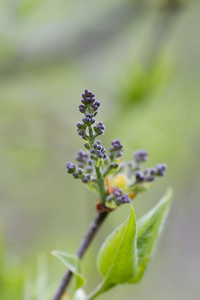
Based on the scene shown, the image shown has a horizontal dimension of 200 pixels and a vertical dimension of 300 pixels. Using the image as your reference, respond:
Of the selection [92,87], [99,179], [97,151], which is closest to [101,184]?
[99,179]

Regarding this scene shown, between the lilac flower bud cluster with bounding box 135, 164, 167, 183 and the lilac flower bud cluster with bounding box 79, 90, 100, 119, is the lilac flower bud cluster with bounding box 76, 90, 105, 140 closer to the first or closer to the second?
the lilac flower bud cluster with bounding box 79, 90, 100, 119

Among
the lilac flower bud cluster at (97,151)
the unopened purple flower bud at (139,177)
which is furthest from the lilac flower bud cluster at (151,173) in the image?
the lilac flower bud cluster at (97,151)

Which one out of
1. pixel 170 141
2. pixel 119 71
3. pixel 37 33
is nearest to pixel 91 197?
pixel 170 141

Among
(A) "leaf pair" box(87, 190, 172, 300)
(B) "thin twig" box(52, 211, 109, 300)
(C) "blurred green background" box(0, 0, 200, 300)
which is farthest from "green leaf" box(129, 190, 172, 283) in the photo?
(C) "blurred green background" box(0, 0, 200, 300)

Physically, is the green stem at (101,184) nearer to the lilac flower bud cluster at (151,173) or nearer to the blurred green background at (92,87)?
the lilac flower bud cluster at (151,173)

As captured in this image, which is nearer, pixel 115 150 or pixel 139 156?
pixel 115 150

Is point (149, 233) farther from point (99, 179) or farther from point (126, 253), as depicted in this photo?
point (99, 179)
